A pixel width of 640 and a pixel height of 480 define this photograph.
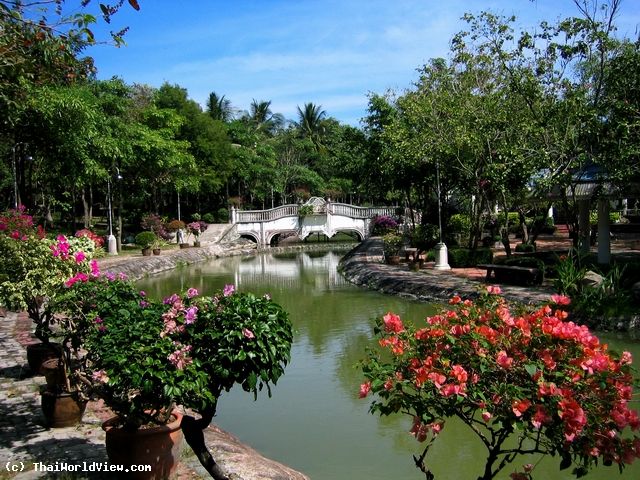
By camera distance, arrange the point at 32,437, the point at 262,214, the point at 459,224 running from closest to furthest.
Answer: the point at 32,437 → the point at 459,224 → the point at 262,214

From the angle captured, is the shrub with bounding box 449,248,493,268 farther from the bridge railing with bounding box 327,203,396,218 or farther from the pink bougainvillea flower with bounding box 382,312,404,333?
the bridge railing with bounding box 327,203,396,218

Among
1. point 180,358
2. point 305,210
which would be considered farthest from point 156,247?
point 180,358

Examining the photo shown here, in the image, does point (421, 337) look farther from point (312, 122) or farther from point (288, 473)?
point (312, 122)

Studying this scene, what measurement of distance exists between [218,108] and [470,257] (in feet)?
113

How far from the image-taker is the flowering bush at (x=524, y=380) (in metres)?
3.07

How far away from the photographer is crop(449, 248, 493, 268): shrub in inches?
787

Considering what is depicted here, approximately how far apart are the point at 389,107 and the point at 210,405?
24.6 metres

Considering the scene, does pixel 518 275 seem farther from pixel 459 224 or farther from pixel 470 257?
pixel 459 224

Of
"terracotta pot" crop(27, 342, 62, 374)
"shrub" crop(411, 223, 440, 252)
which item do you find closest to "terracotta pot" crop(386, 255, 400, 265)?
"shrub" crop(411, 223, 440, 252)

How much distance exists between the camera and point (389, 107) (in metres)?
27.3

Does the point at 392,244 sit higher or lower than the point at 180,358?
lower

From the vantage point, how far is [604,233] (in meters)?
16.2

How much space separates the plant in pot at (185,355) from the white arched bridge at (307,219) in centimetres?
3511

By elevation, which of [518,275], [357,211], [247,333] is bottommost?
[518,275]
